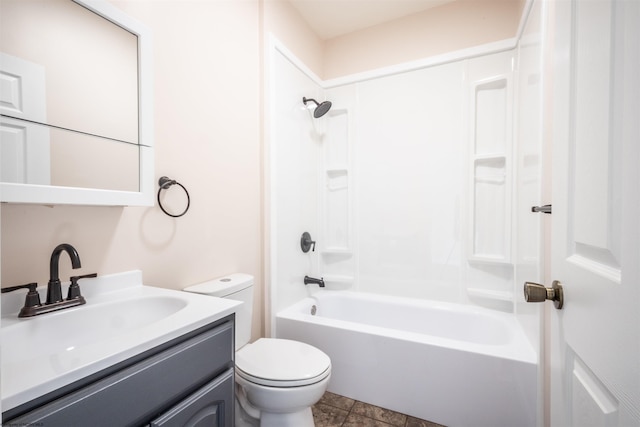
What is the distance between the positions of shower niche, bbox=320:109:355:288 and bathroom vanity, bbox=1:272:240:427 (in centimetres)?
165

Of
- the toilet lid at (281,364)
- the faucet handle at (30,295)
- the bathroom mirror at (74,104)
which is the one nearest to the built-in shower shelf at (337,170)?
the toilet lid at (281,364)

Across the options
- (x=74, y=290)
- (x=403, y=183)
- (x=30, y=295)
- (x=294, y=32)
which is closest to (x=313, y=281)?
(x=403, y=183)

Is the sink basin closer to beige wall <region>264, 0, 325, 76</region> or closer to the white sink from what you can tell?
the white sink

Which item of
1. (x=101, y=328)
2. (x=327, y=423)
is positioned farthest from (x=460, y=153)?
(x=101, y=328)

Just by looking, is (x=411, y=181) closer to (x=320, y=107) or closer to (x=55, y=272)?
(x=320, y=107)

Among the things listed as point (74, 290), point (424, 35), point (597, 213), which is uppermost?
point (424, 35)

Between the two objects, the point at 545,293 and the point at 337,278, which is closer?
the point at 545,293

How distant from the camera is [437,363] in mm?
1567

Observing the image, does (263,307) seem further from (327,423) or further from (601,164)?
(601,164)

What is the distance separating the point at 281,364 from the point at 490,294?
1.58 m

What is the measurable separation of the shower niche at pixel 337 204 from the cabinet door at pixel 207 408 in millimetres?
1678

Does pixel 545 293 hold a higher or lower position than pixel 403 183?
lower

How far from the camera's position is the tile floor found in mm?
1593

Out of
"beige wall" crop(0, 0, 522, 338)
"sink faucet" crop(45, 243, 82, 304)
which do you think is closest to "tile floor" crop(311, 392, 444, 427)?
"beige wall" crop(0, 0, 522, 338)
